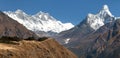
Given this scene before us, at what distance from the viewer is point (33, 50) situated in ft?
469

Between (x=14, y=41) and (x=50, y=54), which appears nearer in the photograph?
(x=14, y=41)

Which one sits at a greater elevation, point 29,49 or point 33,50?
point 33,50

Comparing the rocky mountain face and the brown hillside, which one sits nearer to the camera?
the brown hillside

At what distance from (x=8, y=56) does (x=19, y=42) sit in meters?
21.7

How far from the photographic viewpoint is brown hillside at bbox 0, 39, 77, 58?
123 meters

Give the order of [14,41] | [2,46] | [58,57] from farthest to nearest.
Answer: [58,57], [14,41], [2,46]

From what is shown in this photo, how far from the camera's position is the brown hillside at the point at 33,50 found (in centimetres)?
12294

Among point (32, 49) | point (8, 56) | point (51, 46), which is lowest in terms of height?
point (8, 56)

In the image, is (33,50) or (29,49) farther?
(33,50)

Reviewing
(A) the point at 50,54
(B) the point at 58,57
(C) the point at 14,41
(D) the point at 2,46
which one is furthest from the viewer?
(B) the point at 58,57

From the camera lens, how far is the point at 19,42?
142000mm

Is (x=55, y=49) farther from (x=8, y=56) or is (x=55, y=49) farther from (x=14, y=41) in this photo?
(x=8, y=56)

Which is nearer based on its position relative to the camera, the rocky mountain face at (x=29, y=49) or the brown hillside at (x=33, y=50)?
the brown hillside at (x=33, y=50)

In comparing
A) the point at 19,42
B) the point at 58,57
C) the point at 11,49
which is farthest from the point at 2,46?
the point at 58,57
